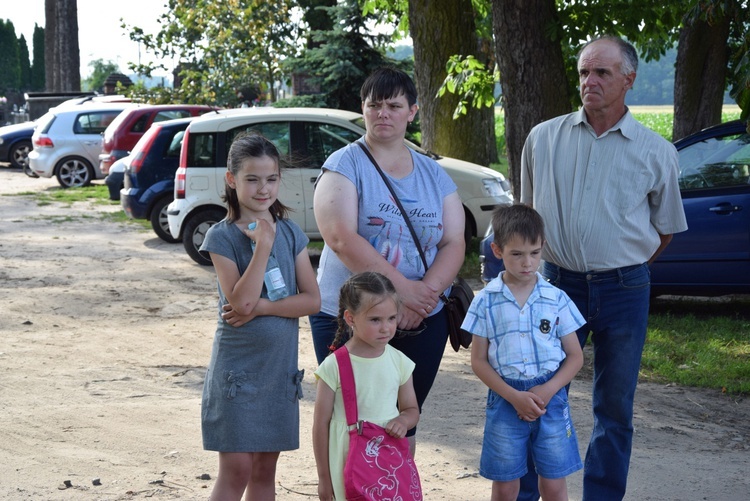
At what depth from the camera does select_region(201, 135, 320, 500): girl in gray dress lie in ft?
12.2

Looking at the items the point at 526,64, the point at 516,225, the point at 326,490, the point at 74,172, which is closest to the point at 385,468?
the point at 326,490

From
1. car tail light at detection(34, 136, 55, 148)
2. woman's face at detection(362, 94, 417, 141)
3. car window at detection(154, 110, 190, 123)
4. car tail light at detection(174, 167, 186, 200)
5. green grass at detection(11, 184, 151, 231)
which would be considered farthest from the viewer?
car tail light at detection(34, 136, 55, 148)

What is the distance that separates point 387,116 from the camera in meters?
3.88

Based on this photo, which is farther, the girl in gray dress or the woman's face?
the woman's face

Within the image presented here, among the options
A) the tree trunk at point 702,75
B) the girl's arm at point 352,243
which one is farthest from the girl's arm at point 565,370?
the tree trunk at point 702,75

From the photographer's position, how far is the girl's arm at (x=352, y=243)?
3.81 metres

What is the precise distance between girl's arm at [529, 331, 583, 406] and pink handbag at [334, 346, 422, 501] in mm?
557

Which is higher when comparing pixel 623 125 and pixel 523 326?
pixel 623 125

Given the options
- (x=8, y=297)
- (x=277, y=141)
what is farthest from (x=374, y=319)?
(x=277, y=141)

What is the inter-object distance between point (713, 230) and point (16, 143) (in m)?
23.4

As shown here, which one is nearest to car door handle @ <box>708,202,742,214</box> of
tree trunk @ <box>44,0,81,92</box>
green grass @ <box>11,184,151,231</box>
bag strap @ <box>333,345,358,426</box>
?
bag strap @ <box>333,345,358,426</box>

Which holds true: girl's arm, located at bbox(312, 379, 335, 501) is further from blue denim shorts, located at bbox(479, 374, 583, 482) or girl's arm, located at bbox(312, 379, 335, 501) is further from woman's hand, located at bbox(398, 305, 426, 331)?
blue denim shorts, located at bbox(479, 374, 583, 482)

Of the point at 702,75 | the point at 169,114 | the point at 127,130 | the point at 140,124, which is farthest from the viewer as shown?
the point at 169,114

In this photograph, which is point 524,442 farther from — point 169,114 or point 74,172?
point 74,172
